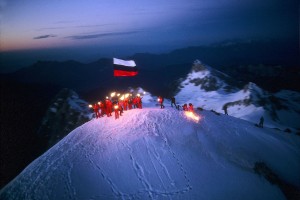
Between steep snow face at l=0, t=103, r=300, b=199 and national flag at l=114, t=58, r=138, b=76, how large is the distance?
182 inches

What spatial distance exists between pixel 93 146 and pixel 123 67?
30.9ft

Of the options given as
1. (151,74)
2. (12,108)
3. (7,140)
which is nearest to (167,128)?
(7,140)

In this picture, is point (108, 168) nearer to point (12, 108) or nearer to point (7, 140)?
point (7, 140)

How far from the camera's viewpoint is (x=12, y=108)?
98.4 metres

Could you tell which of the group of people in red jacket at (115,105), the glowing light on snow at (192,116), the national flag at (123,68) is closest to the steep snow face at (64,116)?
the group of people in red jacket at (115,105)

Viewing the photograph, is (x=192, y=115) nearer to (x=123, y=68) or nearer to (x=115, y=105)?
(x=115, y=105)

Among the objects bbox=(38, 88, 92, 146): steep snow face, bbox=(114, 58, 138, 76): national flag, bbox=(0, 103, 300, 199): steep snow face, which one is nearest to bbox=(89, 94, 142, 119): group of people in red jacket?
bbox=(0, 103, 300, 199): steep snow face

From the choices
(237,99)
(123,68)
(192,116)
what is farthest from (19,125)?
(192,116)

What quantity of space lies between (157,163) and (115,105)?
906 centimetres

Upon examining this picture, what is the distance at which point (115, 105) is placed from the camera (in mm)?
25156

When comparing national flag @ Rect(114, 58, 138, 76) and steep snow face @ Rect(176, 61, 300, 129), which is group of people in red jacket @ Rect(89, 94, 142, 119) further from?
steep snow face @ Rect(176, 61, 300, 129)

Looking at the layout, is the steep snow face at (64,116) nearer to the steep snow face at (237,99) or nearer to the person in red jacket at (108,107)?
the person in red jacket at (108,107)

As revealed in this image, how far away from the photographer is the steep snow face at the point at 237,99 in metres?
63.5

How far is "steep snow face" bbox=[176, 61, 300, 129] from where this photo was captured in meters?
63.5
